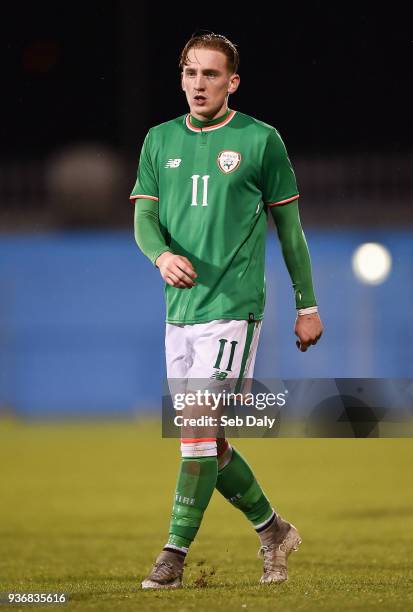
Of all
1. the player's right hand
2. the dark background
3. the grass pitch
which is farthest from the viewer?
the dark background

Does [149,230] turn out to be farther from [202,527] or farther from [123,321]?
[123,321]

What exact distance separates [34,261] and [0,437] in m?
4.31

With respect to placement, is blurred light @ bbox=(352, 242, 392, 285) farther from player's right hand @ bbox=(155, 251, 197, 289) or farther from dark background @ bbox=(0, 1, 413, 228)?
player's right hand @ bbox=(155, 251, 197, 289)

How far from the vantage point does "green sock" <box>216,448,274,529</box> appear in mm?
5527

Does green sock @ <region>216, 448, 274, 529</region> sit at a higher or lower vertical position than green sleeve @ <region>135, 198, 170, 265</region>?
lower

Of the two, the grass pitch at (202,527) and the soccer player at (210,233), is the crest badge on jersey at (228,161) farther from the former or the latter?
the grass pitch at (202,527)

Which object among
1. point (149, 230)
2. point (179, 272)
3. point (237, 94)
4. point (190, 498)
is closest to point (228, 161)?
point (149, 230)

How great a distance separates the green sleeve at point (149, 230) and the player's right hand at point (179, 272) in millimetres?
149

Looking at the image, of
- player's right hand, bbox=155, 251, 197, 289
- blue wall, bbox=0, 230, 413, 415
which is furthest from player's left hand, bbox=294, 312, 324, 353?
blue wall, bbox=0, 230, 413, 415

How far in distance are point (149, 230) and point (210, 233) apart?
25 centimetres

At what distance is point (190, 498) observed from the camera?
5.20 m

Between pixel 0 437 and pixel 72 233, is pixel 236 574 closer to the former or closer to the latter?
pixel 0 437

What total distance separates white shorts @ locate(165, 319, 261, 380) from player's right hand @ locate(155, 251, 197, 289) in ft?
0.98

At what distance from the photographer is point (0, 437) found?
16266 mm
